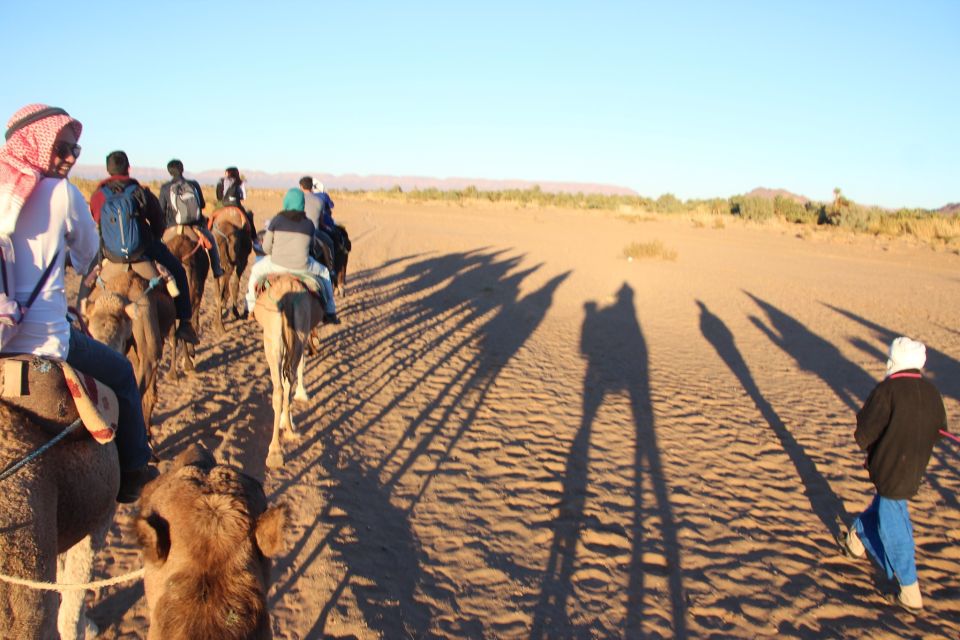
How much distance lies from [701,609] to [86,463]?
163 inches

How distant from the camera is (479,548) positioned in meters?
5.23

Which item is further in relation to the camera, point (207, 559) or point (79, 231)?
point (79, 231)

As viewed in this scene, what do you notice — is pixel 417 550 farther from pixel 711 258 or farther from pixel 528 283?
pixel 711 258

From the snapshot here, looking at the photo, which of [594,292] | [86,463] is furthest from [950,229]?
[86,463]

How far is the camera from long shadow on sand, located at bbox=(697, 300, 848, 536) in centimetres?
636

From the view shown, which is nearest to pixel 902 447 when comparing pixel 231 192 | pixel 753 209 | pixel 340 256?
pixel 340 256

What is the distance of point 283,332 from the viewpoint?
6.57 m

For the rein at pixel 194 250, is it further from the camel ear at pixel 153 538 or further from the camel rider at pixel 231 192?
the camel ear at pixel 153 538

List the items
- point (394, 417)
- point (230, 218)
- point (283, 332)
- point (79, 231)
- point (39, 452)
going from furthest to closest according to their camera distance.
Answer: point (230, 218)
point (394, 417)
point (283, 332)
point (79, 231)
point (39, 452)

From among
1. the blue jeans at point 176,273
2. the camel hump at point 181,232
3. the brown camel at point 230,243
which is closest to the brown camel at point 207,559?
the blue jeans at point 176,273

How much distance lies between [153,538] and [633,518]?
4675 millimetres

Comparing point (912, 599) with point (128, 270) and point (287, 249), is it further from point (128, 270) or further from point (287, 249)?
point (128, 270)

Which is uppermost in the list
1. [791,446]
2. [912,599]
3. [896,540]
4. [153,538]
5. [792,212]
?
[792,212]

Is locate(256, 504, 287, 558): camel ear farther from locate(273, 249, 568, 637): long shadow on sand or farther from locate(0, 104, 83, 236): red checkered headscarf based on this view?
locate(273, 249, 568, 637): long shadow on sand
